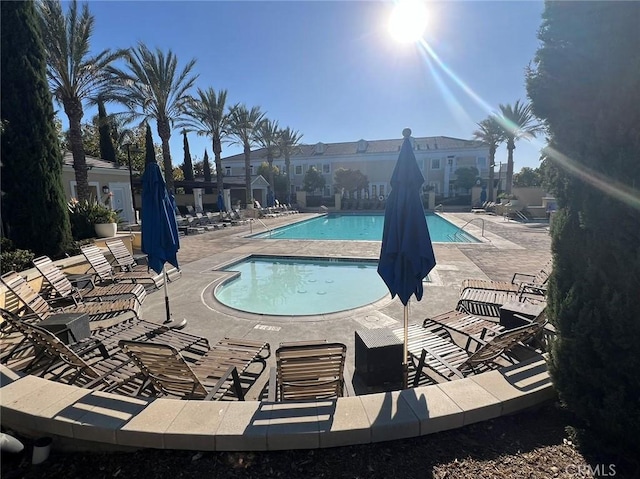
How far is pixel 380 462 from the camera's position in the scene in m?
2.58

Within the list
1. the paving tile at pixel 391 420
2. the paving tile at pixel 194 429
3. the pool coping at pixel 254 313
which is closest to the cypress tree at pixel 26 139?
the pool coping at pixel 254 313

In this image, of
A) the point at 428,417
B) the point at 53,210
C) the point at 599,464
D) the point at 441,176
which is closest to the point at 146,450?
the point at 428,417

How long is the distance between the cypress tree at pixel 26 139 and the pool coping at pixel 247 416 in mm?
7532

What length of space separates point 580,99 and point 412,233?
177cm

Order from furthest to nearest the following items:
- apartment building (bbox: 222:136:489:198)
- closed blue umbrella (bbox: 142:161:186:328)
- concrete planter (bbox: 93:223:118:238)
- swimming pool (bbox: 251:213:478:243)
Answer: apartment building (bbox: 222:136:489:198) → swimming pool (bbox: 251:213:478:243) → concrete planter (bbox: 93:223:118:238) → closed blue umbrella (bbox: 142:161:186:328)

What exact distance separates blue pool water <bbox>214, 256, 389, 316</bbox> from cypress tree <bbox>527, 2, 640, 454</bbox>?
4676 millimetres

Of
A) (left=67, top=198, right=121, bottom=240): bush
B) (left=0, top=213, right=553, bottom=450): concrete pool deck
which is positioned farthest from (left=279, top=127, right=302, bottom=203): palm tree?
(left=0, top=213, right=553, bottom=450): concrete pool deck

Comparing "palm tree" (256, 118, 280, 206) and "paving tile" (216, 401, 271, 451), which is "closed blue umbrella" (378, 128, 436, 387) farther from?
"palm tree" (256, 118, 280, 206)

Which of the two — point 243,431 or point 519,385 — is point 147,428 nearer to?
point 243,431

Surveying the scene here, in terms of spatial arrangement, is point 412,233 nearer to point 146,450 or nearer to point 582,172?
point 582,172

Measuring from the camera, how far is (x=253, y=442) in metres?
2.64

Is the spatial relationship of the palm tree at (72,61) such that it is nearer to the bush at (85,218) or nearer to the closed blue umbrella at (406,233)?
the bush at (85,218)

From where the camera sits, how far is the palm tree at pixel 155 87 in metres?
18.8

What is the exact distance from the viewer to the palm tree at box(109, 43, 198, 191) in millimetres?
18828
